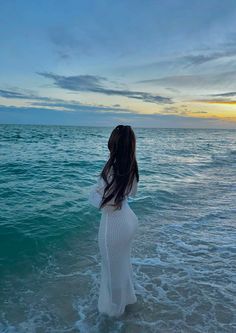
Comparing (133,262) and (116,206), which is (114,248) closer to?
(116,206)

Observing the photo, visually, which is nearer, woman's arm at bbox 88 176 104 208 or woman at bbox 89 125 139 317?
woman at bbox 89 125 139 317

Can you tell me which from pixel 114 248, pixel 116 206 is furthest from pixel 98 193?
pixel 114 248

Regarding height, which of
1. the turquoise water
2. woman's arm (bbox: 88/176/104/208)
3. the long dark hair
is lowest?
the turquoise water

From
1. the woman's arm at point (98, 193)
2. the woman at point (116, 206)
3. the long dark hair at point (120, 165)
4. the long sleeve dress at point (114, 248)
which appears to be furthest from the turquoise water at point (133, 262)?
the long dark hair at point (120, 165)

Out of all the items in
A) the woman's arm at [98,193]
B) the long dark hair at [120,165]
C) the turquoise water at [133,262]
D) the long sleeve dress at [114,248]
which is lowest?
the turquoise water at [133,262]

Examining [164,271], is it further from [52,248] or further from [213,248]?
[52,248]

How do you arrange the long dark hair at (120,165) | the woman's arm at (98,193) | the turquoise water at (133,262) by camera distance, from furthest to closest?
1. the turquoise water at (133,262)
2. the woman's arm at (98,193)
3. the long dark hair at (120,165)

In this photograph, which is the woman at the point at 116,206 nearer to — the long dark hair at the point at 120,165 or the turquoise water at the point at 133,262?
the long dark hair at the point at 120,165

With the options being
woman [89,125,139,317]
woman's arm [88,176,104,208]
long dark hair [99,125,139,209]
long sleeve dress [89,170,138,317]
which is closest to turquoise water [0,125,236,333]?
long sleeve dress [89,170,138,317]

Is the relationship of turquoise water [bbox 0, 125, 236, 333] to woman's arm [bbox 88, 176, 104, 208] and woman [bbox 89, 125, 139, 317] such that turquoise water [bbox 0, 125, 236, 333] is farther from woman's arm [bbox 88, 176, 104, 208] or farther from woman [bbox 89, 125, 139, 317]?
woman's arm [bbox 88, 176, 104, 208]

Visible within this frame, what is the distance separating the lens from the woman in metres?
3.68

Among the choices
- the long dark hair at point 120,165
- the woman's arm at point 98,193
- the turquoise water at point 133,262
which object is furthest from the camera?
the turquoise water at point 133,262

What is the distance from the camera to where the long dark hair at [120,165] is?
363 centimetres

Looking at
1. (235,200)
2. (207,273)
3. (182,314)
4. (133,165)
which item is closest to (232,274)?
(207,273)
